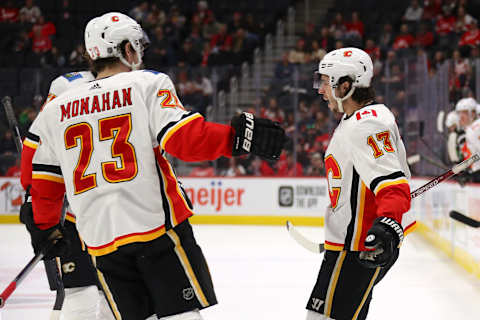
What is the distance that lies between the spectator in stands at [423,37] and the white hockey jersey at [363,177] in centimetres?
924

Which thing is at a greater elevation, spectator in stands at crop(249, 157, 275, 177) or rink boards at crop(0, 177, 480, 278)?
spectator in stands at crop(249, 157, 275, 177)

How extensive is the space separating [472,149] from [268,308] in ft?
8.33

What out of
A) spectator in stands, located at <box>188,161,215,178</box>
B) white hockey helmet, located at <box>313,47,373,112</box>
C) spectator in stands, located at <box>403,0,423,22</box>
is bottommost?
spectator in stands, located at <box>188,161,215,178</box>

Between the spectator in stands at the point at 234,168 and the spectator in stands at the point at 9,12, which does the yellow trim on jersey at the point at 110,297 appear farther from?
the spectator in stands at the point at 9,12

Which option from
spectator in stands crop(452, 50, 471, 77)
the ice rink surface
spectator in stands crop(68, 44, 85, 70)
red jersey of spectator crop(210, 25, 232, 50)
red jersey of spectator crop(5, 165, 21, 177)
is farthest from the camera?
red jersey of spectator crop(210, 25, 232, 50)

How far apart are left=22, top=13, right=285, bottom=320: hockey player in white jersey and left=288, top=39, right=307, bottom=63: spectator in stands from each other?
29.4 feet

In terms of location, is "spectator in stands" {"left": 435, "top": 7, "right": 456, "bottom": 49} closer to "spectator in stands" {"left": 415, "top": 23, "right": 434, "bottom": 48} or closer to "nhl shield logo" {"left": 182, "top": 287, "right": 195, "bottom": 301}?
"spectator in stands" {"left": 415, "top": 23, "right": 434, "bottom": 48}

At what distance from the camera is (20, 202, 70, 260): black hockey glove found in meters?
2.29

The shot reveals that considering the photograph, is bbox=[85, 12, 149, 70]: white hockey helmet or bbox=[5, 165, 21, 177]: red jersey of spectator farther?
bbox=[5, 165, 21, 177]: red jersey of spectator

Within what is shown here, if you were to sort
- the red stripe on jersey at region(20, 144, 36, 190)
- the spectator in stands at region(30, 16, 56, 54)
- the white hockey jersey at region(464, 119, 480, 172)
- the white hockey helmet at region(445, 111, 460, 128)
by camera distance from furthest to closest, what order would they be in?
the spectator in stands at region(30, 16, 56, 54) → the white hockey helmet at region(445, 111, 460, 128) → the white hockey jersey at region(464, 119, 480, 172) → the red stripe on jersey at region(20, 144, 36, 190)

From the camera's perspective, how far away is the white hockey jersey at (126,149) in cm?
187

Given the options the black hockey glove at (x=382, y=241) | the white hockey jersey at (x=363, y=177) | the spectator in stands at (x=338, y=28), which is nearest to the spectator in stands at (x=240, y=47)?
the spectator in stands at (x=338, y=28)

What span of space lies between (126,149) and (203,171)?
24.3ft

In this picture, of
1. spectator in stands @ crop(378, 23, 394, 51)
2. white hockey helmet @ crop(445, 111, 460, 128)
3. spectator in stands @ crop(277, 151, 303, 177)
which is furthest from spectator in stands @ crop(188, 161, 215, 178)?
spectator in stands @ crop(378, 23, 394, 51)
